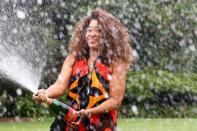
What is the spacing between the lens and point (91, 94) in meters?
4.14

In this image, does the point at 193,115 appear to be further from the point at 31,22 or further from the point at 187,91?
the point at 31,22

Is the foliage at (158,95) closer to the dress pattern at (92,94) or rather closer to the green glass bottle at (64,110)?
the dress pattern at (92,94)

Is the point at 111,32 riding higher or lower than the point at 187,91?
higher

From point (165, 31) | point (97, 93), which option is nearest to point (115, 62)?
point (97, 93)

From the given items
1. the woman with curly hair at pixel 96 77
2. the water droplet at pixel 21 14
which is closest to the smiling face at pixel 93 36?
the woman with curly hair at pixel 96 77

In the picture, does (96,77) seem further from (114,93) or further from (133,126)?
Result: (133,126)

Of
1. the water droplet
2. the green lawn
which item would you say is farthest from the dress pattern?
the water droplet

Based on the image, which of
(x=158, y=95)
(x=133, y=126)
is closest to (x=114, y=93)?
(x=133, y=126)

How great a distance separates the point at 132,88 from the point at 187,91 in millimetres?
1626

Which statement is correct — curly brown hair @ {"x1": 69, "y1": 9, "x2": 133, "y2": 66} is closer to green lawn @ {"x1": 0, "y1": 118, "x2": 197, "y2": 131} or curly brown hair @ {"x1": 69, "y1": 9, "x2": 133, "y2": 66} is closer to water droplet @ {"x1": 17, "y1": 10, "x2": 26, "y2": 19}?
green lawn @ {"x1": 0, "y1": 118, "x2": 197, "y2": 131}

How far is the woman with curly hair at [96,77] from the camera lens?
4113 millimetres

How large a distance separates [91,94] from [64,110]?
0.87 ft

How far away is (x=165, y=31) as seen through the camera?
1742 centimetres

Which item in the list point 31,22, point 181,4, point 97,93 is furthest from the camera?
point 181,4
